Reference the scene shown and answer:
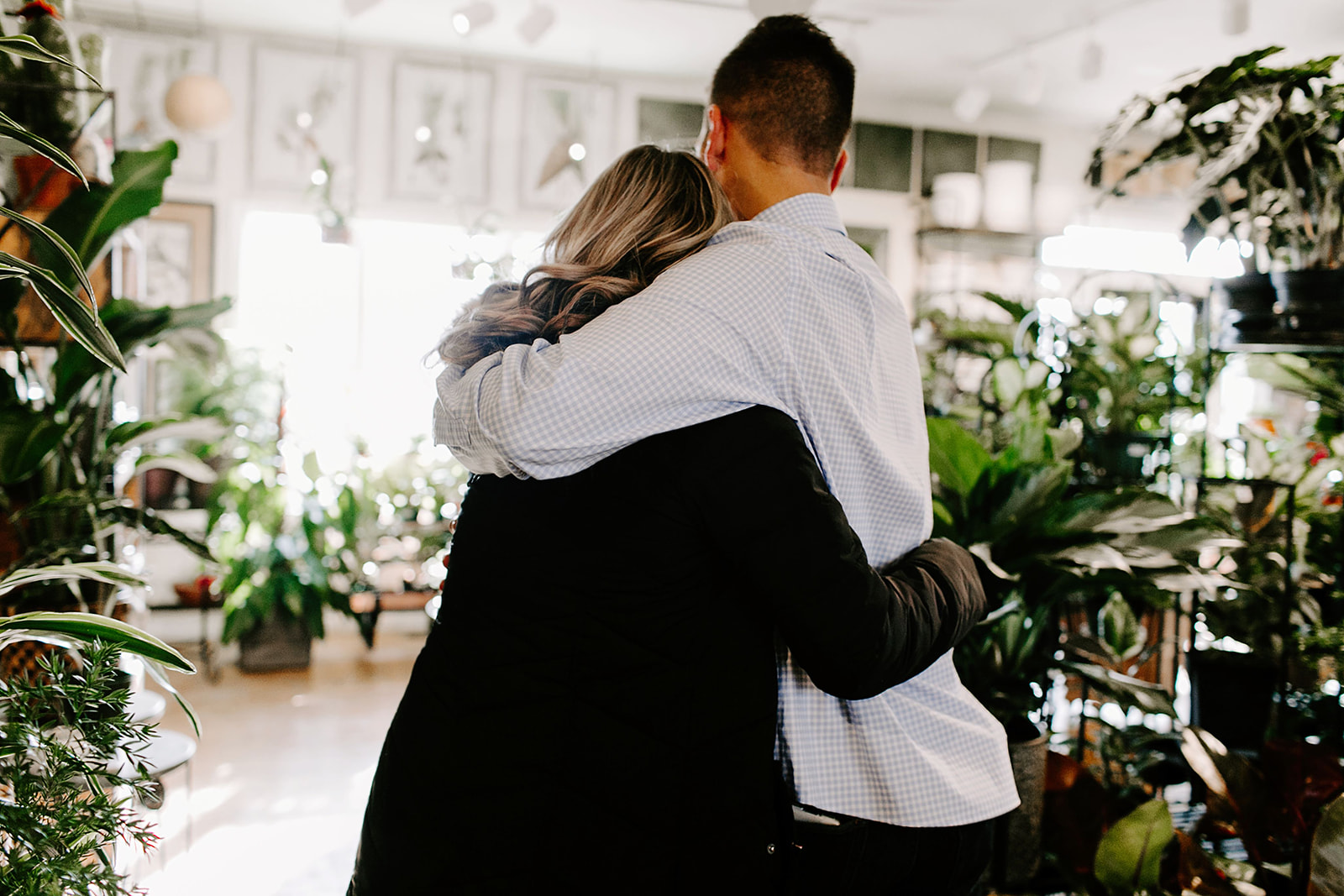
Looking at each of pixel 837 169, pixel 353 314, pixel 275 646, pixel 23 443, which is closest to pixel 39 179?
pixel 23 443

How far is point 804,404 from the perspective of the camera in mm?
832

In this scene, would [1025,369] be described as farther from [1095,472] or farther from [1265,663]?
[1265,663]

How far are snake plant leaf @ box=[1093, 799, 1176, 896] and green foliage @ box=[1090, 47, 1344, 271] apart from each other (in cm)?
130

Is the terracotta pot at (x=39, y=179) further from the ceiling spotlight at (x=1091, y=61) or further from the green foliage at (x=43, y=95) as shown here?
the ceiling spotlight at (x=1091, y=61)

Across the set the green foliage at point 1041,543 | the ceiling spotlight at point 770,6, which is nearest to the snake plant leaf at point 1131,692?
the green foliage at point 1041,543

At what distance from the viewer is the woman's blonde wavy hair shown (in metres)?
0.88

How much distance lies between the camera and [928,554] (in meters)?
0.94

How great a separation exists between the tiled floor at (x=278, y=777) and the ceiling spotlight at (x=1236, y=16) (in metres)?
4.07

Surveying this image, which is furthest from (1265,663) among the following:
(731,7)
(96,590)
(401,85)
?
(401,85)

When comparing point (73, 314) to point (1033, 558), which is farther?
point (1033, 558)

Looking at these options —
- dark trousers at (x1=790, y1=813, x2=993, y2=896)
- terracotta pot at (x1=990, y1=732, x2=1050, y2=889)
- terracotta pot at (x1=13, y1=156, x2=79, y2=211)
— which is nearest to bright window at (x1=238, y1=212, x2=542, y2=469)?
terracotta pot at (x1=13, y1=156, x2=79, y2=211)

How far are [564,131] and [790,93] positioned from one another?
454 centimetres

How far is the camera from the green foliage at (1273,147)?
2.12 metres

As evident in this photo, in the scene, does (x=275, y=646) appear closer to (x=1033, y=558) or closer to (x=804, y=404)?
(x=1033, y=558)
